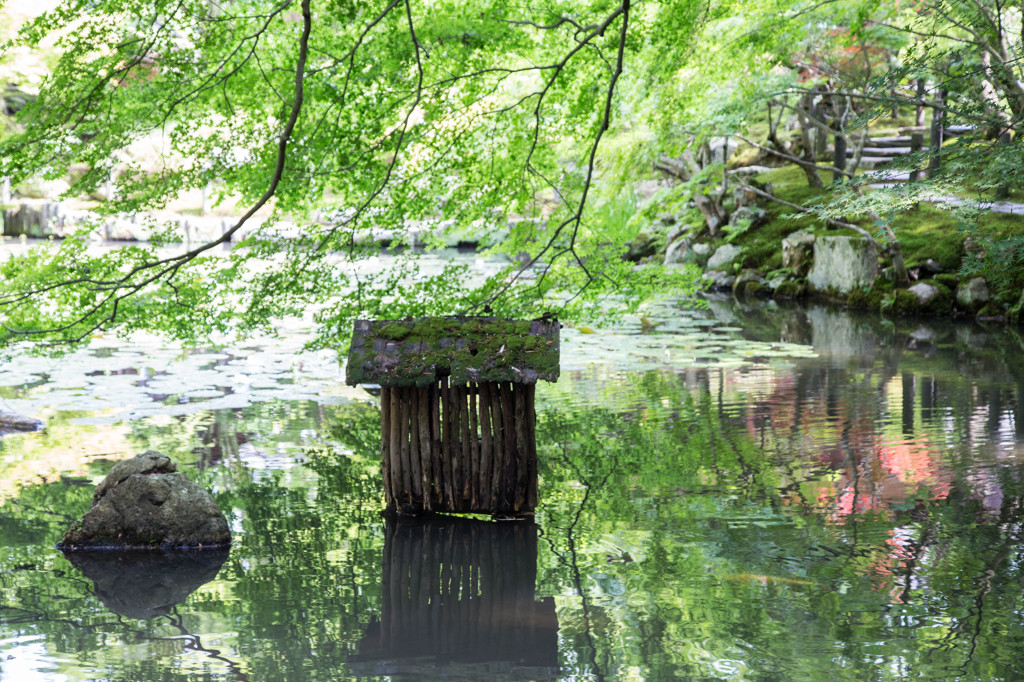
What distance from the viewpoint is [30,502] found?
6727 millimetres

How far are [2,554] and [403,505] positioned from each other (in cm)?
249

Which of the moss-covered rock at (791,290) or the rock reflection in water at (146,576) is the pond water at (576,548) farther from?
the moss-covered rock at (791,290)

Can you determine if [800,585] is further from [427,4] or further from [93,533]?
[427,4]

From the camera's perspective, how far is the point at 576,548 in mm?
5660

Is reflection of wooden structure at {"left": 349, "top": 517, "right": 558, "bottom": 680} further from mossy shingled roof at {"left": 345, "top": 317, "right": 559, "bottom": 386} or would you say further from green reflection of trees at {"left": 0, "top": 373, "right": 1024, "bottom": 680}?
mossy shingled roof at {"left": 345, "top": 317, "right": 559, "bottom": 386}

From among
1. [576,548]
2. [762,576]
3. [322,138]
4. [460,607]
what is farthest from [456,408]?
[322,138]

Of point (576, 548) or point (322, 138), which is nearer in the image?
point (576, 548)

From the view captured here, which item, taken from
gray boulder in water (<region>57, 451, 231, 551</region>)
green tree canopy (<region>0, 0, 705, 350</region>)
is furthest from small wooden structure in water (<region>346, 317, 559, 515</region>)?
gray boulder in water (<region>57, 451, 231, 551</region>)

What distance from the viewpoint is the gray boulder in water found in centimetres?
577

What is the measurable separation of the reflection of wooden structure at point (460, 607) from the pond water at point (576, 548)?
0.02 metres

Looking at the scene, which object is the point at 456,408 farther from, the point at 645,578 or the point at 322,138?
the point at 322,138

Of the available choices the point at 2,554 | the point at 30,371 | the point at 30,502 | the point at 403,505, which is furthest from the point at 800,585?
the point at 30,371

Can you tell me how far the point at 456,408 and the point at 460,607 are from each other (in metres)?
1.55

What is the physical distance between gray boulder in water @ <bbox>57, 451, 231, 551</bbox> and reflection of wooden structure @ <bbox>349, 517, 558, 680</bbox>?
3.89 feet
